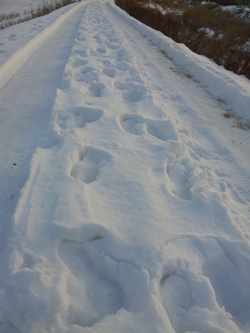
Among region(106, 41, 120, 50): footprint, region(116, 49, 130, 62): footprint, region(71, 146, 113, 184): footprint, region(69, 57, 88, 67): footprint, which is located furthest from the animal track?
region(106, 41, 120, 50): footprint

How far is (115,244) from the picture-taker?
1.24m

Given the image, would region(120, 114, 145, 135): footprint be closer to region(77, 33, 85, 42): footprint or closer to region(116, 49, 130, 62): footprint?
region(116, 49, 130, 62): footprint

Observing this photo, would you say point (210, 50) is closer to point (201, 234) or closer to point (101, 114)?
point (101, 114)

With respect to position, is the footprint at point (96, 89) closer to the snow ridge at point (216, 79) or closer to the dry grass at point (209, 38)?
the snow ridge at point (216, 79)

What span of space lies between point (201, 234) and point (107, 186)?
2.36 feet

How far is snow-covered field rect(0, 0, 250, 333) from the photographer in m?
1.03

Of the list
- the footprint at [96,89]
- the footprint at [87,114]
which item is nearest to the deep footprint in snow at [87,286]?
the footprint at [87,114]

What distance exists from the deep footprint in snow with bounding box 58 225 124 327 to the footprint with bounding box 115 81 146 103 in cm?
210

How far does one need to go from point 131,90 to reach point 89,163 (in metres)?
1.62

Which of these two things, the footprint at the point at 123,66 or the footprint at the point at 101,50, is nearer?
the footprint at the point at 123,66

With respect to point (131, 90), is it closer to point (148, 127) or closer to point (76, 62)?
point (148, 127)

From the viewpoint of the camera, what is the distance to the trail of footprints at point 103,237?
1.08m

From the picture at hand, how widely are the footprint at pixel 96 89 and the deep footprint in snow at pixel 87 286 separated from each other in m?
2.08

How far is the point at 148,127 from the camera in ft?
7.72
